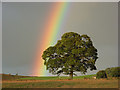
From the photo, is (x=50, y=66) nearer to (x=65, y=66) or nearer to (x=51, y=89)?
(x=65, y=66)

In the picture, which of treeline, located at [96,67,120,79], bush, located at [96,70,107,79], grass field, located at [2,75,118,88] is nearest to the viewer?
grass field, located at [2,75,118,88]

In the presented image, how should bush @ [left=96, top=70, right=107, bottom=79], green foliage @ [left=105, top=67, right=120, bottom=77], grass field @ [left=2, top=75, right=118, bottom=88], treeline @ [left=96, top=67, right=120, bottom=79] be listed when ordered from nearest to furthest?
grass field @ [left=2, top=75, right=118, bottom=88], green foliage @ [left=105, top=67, right=120, bottom=77], treeline @ [left=96, top=67, right=120, bottom=79], bush @ [left=96, top=70, right=107, bottom=79]

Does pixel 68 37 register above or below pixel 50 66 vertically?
above

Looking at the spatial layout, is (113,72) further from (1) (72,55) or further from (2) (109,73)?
(1) (72,55)

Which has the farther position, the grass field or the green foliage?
the green foliage

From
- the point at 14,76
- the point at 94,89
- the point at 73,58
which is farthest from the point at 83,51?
the point at 14,76

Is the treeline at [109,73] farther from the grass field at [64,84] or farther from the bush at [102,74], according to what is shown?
the grass field at [64,84]

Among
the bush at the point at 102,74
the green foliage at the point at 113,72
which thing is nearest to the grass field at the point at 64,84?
the green foliage at the point at 113,72

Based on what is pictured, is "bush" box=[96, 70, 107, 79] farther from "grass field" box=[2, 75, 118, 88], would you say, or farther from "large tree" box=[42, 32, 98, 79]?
"grass field" box=[2, 75, 118, 88]

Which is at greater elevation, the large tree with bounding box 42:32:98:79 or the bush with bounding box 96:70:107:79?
the large tree with bounding box 42:32:98:79

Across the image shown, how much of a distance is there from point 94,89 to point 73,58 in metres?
18.0

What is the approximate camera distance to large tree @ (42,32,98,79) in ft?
127

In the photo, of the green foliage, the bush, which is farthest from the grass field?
the bush

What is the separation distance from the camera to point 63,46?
40.4m
